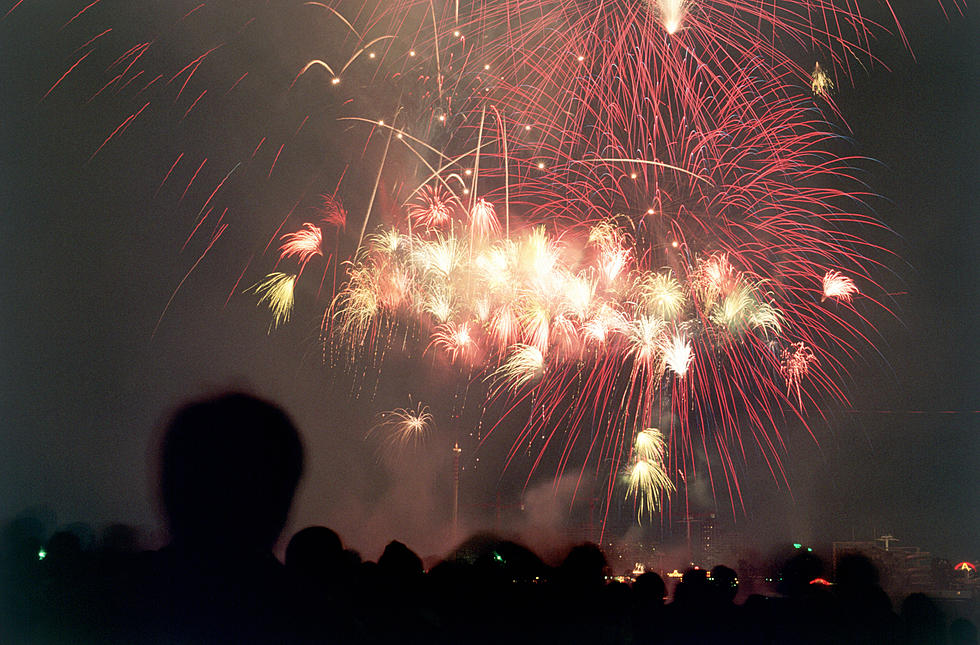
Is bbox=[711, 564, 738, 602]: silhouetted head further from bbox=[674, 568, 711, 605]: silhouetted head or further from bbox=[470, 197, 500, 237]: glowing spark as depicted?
bbox=[470, 197, 500, 237]: glowing spark

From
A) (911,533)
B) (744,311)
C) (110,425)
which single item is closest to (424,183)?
(744,311)

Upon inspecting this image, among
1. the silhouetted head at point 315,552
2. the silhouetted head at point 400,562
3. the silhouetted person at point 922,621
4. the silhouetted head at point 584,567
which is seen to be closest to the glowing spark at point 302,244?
the silhouetted head at point 315,552

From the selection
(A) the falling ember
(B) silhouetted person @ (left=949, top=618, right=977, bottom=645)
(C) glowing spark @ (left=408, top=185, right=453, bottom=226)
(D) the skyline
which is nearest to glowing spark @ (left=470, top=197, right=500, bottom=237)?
(C) glowing spark @ (left=408, top=185, right=453, bottom=226)

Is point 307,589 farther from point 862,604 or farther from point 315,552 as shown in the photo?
point 862,604

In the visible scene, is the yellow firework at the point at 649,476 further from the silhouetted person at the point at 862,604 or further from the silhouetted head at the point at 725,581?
the silhouetted person at the point at 862,604

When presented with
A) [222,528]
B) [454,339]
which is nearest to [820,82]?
[454,339]

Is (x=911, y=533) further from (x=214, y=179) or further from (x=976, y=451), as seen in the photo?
(x=214, y=179)
